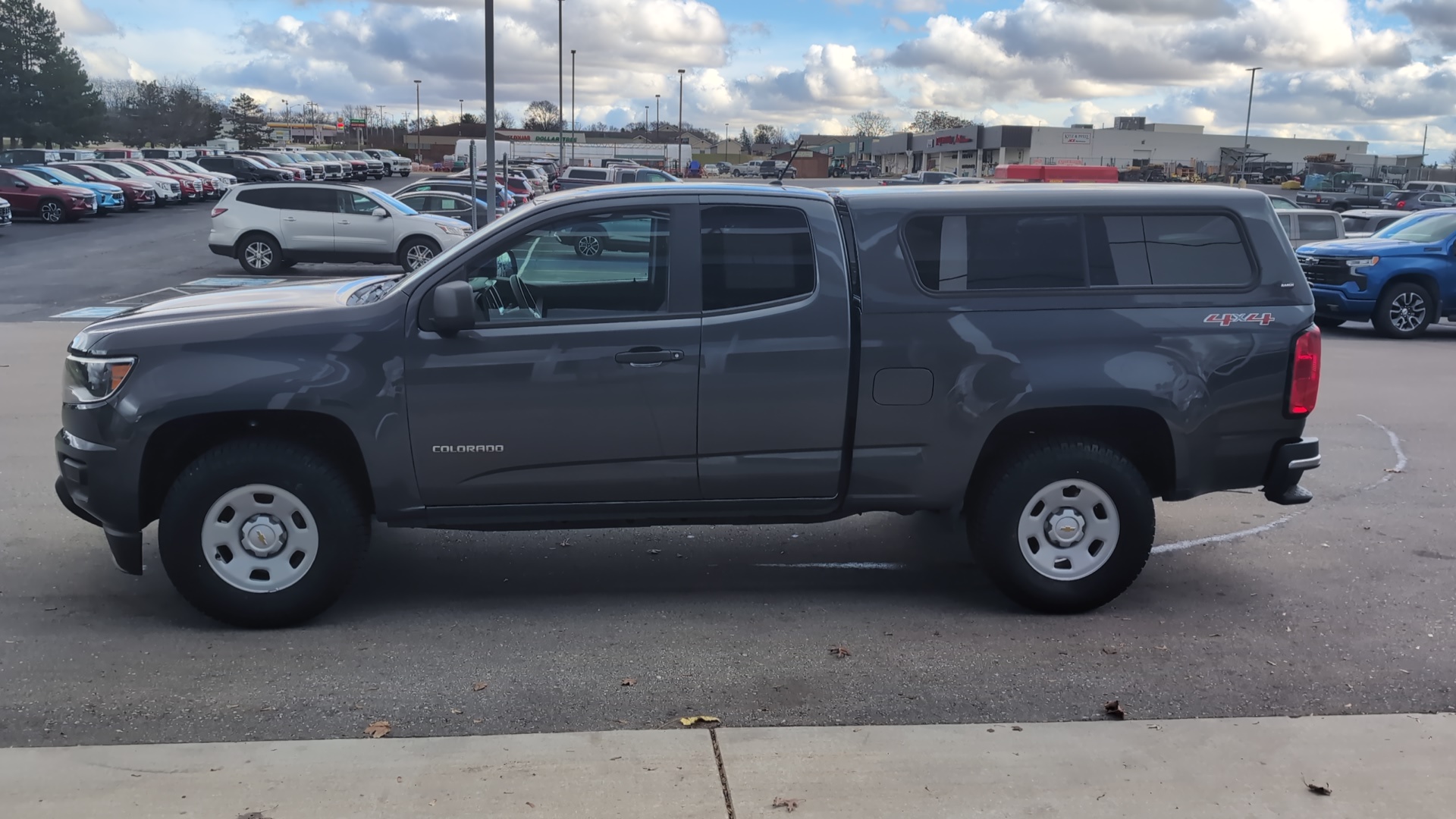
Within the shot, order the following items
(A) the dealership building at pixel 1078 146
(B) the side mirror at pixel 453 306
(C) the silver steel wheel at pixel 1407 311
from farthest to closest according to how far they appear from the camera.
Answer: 1. (A) the dealership building at pixel 1078 146
2. (C) the silver steel wheel at pixel 1407 311
3. (B) the side mirror at pixel 453 306

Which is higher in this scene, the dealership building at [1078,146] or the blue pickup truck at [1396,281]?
the dealership building at [1078,146]

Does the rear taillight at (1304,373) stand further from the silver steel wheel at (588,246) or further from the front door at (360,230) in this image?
the front door at (360,230)

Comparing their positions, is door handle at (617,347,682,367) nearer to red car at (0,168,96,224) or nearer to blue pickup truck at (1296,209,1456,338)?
→ blue pickup truck at (1296,209,1456,338)

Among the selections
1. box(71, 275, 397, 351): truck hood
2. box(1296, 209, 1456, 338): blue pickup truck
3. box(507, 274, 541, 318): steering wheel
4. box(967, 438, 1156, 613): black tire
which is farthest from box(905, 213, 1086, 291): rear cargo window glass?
box(1296, 209, 1456, 338): blue pickup truck

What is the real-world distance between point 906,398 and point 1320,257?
1373 cm

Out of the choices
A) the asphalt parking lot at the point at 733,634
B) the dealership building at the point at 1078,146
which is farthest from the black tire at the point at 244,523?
the dealership building at the point at 1078,146

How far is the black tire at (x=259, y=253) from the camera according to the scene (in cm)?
2209

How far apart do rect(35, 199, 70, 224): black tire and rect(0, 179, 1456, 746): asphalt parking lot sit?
30922mm

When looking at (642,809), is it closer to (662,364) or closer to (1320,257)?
(662,364)

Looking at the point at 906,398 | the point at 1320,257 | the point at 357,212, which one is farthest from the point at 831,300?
the point at 357,212

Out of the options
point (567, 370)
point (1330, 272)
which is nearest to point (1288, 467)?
point (567, 370)

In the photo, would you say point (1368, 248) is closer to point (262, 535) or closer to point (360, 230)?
point (262, 535)

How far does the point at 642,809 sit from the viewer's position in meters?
3.59

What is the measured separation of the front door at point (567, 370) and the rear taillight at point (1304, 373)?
272cm
